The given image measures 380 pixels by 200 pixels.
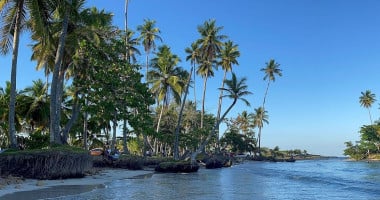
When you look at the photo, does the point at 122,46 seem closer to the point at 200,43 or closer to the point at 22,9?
the point at 22,9

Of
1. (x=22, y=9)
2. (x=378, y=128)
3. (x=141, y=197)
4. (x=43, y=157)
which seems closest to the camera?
(x=141, y=197)

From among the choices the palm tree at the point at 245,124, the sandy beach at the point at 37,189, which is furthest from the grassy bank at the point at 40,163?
the palm tree at the point at 245,124

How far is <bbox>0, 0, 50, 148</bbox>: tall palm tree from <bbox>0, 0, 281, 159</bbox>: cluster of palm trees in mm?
→ 56

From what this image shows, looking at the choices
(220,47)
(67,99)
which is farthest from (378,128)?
(67,99)

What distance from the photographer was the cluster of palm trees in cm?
2575

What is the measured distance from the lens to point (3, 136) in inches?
1758

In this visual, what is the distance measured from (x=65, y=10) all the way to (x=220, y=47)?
37032 mm

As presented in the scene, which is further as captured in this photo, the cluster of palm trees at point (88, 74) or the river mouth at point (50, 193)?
the cluster of palm trees at point (88, 74)

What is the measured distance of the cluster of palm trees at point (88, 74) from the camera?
2575 centimetres

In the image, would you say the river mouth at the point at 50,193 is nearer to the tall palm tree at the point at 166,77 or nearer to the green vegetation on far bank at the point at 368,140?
the tall palm tree at the point at 166,77

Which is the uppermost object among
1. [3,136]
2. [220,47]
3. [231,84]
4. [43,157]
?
[220,47]

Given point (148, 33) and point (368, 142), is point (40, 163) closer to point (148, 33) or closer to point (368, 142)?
point (148, 33)

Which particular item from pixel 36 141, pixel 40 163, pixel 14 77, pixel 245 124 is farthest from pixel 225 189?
pixel 245 124

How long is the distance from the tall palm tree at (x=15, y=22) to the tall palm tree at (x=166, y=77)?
3118cm
